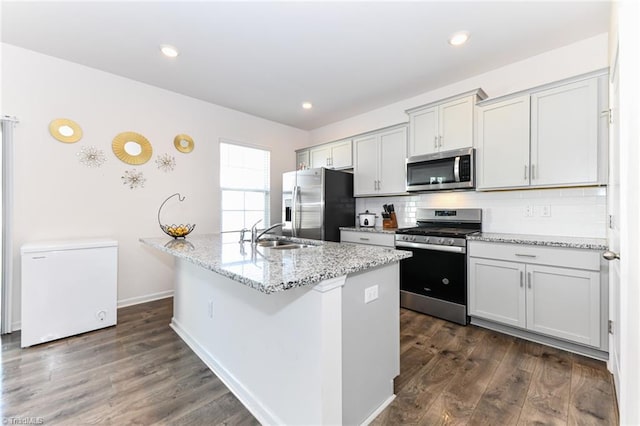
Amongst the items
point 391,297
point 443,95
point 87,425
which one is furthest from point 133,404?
A: point 443,95

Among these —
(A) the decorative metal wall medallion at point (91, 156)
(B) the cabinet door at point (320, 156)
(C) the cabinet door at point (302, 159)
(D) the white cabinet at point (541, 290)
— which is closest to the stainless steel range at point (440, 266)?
(D) the white cabinet at point (541, 290)

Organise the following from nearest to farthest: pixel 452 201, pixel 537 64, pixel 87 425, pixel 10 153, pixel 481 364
→ pixel 87 425
pixel 481 364
pixel 10 153
pixel 537 64
pixel 452 201

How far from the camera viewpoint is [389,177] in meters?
3.73

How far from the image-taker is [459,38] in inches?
96.0

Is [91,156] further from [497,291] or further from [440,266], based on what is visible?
[497,291]

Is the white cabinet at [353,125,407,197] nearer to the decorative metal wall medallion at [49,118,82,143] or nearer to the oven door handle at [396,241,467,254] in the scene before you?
the oven door handle at [396,241,467,254]

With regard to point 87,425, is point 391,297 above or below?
above

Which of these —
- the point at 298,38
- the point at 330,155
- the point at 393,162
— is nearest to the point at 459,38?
the point at 298,38

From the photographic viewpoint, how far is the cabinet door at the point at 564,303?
2.08 m

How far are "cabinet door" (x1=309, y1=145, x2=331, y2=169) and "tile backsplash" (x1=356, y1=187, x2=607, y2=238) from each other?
1727 mm

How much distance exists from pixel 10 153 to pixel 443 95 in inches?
181

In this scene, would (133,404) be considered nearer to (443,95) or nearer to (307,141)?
(443,95)

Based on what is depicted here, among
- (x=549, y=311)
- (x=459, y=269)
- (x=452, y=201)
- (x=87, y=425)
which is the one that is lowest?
(x=87, y=425)

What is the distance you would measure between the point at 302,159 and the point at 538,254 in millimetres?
3642
